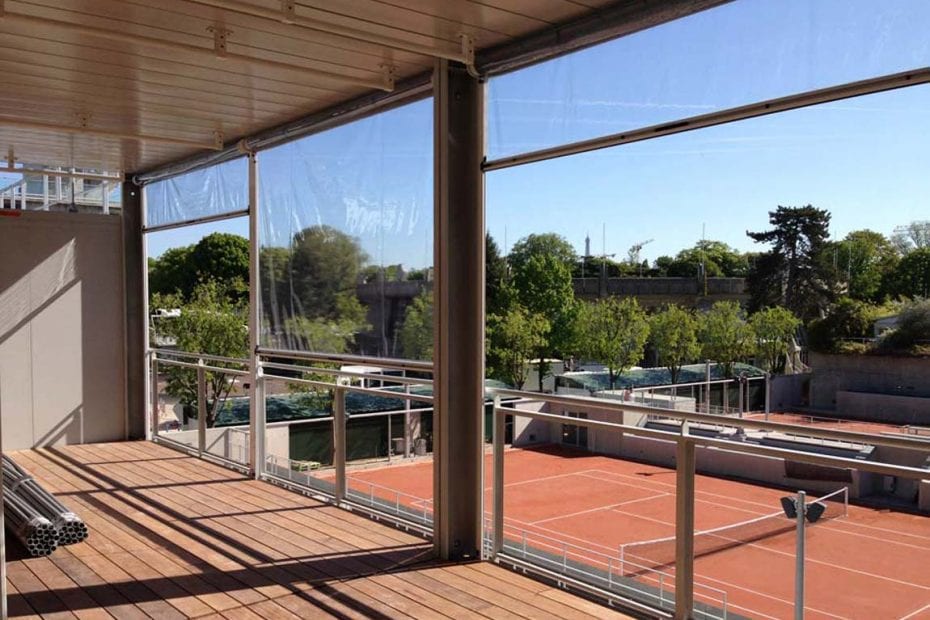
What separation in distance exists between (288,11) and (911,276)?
2.40 m

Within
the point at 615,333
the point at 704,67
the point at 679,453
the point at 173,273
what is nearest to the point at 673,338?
the point at 615,333

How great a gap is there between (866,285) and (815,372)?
43 centimetres

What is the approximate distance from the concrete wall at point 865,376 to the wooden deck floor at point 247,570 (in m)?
1.16

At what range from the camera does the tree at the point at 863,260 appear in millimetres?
2764

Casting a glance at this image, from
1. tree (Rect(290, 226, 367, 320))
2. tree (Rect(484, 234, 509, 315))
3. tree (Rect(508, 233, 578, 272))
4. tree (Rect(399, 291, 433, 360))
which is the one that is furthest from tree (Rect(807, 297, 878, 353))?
tree (Rect(290, 226, 367, 320))

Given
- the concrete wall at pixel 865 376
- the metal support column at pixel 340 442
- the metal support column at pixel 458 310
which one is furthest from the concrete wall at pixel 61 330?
the concrete wall at pixel 865 376

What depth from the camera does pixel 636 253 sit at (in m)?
3.59

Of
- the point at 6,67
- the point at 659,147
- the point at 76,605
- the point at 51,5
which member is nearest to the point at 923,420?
the point at 659,147

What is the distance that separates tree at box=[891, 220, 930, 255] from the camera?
279 cm

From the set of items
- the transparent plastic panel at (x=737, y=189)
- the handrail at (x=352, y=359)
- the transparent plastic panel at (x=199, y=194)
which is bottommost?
the handrail at (x=352, y=359)

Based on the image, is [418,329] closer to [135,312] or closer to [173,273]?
[135,312]

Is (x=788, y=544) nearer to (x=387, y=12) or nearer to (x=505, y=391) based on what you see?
(x=505, y=391)

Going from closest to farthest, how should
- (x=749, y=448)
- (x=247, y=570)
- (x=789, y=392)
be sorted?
1. (x=749, y=448)
2. (x=789, y=392)
3. (x=247, y=570)

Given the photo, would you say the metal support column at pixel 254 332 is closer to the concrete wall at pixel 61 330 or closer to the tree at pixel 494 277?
the tree at pixel 494 277
